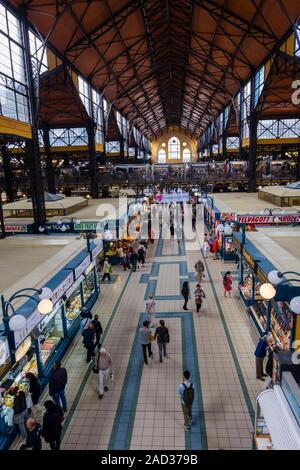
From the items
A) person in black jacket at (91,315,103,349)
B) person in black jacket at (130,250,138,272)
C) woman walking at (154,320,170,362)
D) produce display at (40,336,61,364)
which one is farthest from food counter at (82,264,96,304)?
woman walking at (154,320,170,362)

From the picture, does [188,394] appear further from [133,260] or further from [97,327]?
[133,260]

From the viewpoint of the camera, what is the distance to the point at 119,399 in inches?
318

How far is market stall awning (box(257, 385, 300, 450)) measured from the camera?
3.92 meters

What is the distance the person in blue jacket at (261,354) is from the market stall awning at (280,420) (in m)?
3.62

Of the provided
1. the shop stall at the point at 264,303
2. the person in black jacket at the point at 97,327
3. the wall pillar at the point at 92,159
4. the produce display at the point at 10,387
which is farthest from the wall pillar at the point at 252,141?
the produce display at the point at 10,387

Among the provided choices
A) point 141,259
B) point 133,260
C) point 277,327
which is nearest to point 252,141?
point 141,259

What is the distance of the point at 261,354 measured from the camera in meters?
8.38

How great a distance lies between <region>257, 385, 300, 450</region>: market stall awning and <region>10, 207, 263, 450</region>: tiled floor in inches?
99.8

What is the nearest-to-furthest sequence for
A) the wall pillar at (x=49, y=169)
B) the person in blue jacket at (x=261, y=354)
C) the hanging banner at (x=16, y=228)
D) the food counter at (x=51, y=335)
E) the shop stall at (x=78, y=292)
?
the person in blue jacket at (x=261, y=354)
the food counter at (x=51, y=335)
the shop stall at (x=78, y=292)
the hanging banner at (x=16, y=228)
the wall pillar at (x=49, y=169)

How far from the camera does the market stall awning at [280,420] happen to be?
3916mm

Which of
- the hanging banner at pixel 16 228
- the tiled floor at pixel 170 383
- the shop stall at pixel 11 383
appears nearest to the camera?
the shop stall at pixel 11 383

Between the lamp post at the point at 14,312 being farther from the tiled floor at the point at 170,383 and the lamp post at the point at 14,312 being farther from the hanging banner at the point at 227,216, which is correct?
the hanging banner at the point at 227,216

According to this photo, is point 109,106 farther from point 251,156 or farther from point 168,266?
point 168,266

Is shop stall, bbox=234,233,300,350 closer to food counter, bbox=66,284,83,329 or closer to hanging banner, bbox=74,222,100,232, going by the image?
food counter, bbox=66,284,83,329
